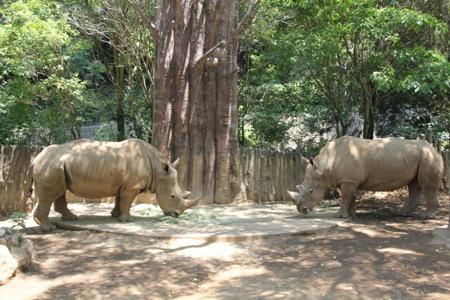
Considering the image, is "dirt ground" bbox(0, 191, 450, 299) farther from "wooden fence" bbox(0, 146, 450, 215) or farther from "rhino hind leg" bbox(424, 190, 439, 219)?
"wooden fence" bbox(0, 146, 450, 215)

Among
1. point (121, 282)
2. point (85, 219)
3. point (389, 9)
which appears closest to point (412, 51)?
point (389, 9)

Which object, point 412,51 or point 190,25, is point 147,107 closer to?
point 190,25

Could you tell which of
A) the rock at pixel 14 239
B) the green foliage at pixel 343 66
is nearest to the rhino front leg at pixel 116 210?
the rock at pixel 14 239

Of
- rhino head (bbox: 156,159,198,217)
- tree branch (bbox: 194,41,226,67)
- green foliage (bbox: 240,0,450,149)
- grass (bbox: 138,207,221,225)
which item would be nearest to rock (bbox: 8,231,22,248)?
grass (bbox: 138,207,221,225)

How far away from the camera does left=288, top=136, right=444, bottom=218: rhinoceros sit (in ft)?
36.0

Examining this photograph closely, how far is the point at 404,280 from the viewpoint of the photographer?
23.3 feet

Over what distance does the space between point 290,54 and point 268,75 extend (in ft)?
9.74

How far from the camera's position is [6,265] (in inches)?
Answer: 284

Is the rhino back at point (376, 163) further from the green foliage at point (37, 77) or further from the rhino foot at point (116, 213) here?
the green foliage at point (37, 77)

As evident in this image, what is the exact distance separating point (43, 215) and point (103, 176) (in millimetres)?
1189

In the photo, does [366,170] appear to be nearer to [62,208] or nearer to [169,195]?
[169,195]

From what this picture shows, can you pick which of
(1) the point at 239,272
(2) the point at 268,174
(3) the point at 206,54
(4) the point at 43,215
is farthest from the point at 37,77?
(1) the point at 239,272

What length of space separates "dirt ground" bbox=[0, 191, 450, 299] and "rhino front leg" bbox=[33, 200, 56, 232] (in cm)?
34

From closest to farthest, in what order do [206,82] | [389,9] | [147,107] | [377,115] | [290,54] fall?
[389,9], [206,82], [290,54], [377,115], [147,107]
